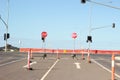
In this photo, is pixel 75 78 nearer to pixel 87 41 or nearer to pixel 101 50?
pixel 87 41

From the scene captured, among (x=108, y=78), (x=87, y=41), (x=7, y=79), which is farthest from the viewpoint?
(x=87, y=41)

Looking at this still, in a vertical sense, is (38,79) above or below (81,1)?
below

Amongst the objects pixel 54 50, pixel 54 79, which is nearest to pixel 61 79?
pixel 54 79

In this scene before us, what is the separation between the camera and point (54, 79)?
70.1ft

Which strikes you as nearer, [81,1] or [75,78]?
[75,78]

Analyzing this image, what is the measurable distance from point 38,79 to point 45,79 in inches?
14.0

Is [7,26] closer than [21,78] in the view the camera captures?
No

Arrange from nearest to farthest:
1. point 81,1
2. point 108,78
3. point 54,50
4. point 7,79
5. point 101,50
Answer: point 7,79 < point 108,78 < point 81,1 < point 54,50 < point 101,50

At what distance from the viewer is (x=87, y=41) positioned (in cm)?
7325

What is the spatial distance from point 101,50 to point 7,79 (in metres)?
66.2

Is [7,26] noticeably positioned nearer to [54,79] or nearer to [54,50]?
[54,50]

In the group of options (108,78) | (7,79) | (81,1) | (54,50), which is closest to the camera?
(7,79)

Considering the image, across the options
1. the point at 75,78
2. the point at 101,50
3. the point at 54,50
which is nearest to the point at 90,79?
the point at 75,78

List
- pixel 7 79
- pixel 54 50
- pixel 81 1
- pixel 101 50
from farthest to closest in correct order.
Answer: pixel 101 50 → pixel 54 50 → pixel 81 1 → pixel 7 79
